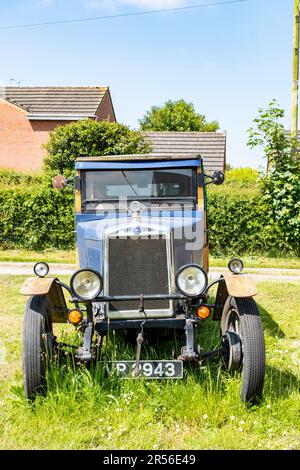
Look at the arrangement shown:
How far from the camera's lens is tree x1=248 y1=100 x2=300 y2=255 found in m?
11.4

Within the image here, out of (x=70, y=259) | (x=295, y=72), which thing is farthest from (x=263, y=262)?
(x=295, y=72)

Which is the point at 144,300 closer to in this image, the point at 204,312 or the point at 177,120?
the point at 204,312

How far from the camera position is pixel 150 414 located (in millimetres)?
3424

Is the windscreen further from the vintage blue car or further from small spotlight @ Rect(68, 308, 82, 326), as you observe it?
small spotlight @ Rect(68, 308, 82, 326)

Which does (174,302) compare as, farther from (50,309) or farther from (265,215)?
(265,215)

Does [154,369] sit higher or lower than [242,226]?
lower

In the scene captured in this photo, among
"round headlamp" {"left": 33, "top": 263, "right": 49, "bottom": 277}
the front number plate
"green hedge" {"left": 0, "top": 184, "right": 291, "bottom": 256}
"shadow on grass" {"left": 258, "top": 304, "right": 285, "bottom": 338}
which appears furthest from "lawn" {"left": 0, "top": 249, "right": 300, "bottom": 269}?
the front number plate

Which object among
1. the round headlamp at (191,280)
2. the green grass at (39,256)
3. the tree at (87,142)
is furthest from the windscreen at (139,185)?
the tree at (87,142)

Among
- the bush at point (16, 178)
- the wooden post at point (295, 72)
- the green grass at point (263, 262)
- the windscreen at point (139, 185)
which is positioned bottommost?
the green grass at point (263, 262)

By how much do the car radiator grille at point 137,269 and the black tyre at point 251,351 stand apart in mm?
605

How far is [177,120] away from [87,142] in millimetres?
29533

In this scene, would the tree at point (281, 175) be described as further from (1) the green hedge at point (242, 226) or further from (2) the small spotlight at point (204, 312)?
(2) the small spotlight at point (204, 312)

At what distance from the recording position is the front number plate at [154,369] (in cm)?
355

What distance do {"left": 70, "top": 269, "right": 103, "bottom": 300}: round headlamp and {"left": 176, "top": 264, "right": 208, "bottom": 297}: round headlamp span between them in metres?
0.59
